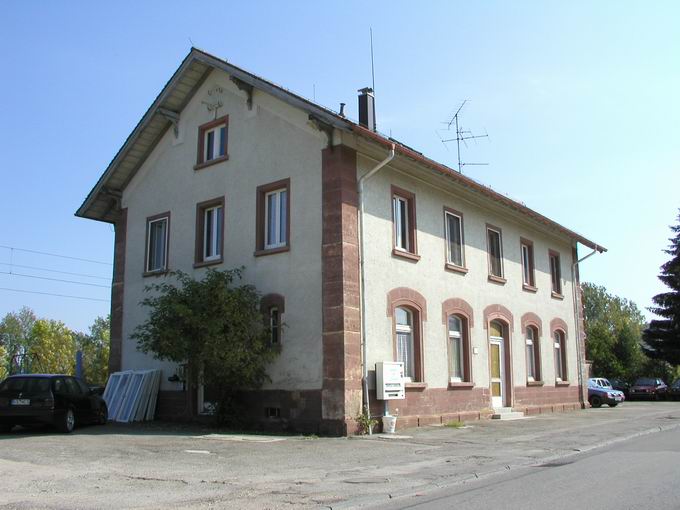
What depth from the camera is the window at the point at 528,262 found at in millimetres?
24484

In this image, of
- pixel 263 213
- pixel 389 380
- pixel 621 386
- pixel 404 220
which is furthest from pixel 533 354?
pixel 621 386

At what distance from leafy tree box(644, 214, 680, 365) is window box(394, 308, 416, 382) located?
3535 cm

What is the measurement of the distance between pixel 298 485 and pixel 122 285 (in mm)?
13467

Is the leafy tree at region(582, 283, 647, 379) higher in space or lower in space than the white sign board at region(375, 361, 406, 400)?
higher

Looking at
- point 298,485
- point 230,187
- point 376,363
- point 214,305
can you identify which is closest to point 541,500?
point 298,485

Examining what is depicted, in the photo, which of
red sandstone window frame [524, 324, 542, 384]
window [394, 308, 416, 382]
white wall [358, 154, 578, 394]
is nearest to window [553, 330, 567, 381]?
white wall [358, 154, 578, 394]

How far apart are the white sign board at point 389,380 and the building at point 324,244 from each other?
23 cm

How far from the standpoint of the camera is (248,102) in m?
18.2

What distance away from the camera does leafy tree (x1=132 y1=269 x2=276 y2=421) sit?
50.1 ft

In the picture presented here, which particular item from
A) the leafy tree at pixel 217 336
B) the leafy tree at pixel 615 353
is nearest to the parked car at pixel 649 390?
the leafy tree at pixel 615 353

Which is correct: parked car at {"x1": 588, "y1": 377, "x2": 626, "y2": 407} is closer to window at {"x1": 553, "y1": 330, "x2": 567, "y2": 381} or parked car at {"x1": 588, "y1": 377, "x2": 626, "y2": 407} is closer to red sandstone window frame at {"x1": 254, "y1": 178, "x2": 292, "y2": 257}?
window at {"x1": 553, "y1": 330, "x2": 567, "y2": 381}

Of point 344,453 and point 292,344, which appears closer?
point 344,453

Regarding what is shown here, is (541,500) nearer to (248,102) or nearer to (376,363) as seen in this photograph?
(376,363)

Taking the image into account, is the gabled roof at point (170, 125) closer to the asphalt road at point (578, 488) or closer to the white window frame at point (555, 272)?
the white window frame at point (555, 272)
